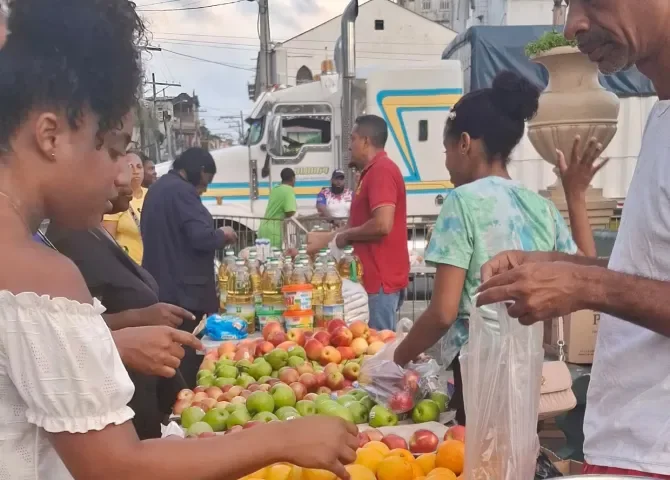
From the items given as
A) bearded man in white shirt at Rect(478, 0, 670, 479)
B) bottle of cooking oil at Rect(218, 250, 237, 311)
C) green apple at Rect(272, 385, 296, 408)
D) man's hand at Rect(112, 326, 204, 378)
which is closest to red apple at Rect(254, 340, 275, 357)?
green apple at Rect(272, 385, 296, 408)

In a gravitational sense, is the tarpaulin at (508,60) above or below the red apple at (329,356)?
above

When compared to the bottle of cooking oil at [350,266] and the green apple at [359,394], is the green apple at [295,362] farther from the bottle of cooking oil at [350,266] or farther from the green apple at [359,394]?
the bottle of cooking oil at [350,266]

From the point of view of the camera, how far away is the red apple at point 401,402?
101 inches

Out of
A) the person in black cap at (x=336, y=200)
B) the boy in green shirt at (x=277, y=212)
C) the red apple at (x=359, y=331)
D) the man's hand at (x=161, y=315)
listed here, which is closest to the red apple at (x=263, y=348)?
the red apple at (x=359, y=331)

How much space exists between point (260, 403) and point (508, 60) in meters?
7.22

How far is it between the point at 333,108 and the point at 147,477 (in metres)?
9.58

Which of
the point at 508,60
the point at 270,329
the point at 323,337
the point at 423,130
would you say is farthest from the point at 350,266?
the point at 423,130

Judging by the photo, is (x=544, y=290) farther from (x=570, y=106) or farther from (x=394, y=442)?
(x=570, y=106)

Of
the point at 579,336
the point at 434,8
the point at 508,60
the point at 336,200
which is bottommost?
the point at 579,336

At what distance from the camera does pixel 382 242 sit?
4773mm

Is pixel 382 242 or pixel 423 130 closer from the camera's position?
pixel 382 242

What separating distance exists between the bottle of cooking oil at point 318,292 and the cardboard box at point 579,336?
151cm

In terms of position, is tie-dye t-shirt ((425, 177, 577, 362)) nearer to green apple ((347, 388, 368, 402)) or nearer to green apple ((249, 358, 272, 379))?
green apple ((347, 388, 368, 402))

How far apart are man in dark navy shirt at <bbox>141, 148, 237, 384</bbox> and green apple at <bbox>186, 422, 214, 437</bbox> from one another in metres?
2.30
